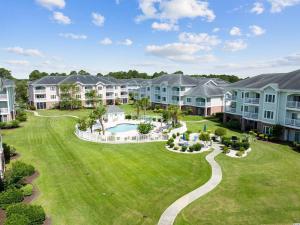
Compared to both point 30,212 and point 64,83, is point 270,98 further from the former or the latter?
point 64,83

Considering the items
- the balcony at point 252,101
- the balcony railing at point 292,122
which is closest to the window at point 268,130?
the balcony railing at point 292,122

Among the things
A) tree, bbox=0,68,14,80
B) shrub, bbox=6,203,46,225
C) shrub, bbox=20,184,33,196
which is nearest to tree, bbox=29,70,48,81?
tree, bbox=0,68,14,80

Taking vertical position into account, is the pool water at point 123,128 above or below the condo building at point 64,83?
below

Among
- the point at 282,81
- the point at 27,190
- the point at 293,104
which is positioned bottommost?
the point at 27,190

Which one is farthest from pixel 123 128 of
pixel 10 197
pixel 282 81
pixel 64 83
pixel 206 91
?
pixel 64 83

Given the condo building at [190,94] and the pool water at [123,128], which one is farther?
the condo building at [190,94]

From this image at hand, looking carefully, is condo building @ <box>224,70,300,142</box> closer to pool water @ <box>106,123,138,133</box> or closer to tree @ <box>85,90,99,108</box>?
pool water @ <box>106,123,138,133</box>

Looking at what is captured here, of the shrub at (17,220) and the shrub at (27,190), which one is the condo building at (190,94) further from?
the shrub at (17,220)
